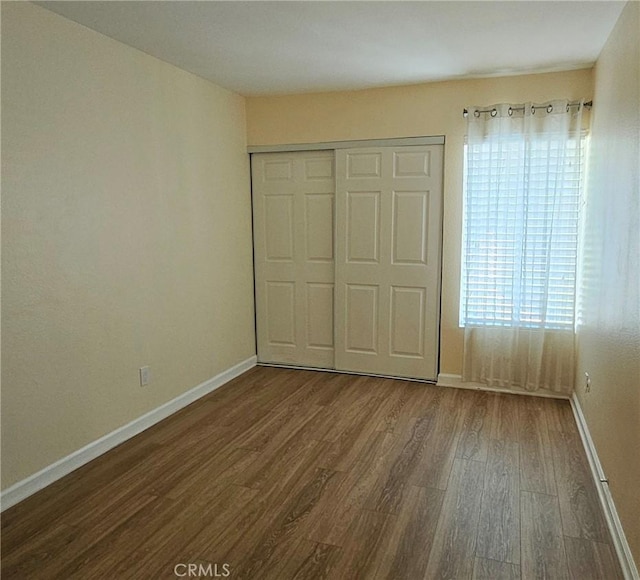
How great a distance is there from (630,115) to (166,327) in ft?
9.86

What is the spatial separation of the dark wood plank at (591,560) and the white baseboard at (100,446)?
252 cm

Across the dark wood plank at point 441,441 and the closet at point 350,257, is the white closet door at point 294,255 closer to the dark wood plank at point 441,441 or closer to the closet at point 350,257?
the closet at point 350,257

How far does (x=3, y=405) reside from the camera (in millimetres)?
2461

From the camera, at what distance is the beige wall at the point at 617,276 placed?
2.09 m

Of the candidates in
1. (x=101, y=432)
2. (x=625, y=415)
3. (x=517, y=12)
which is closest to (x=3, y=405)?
(x=101, y=432)

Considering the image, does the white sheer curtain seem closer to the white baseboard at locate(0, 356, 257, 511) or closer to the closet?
the closet

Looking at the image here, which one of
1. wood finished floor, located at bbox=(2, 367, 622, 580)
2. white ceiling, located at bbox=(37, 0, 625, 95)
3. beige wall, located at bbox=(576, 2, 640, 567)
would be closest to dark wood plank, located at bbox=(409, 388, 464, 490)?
wood finished floor, located at bbox=(2, 367, 622, 580)

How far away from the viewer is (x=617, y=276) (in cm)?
243

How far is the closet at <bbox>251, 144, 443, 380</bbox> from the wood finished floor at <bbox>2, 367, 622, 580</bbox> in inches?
33.5

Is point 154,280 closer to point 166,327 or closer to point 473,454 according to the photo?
point 166,327

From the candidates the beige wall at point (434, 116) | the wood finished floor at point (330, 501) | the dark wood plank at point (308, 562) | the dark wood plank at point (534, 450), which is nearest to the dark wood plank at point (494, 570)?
the wood finished floor at point (330, 501)
